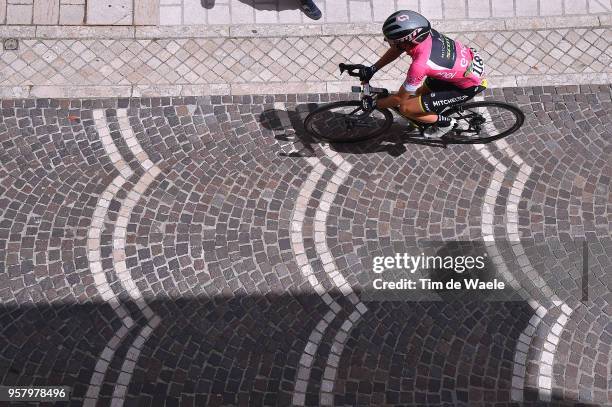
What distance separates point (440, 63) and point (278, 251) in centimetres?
299

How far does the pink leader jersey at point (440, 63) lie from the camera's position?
6.85m

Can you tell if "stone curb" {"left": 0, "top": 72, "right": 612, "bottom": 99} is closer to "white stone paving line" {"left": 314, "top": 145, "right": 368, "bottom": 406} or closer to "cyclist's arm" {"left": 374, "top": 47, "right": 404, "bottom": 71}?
"white stone paving line" {"left": 314, "top": 145, "right": 368, "bottom": 406}

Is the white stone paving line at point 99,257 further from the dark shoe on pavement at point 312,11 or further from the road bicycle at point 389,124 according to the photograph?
the dark shoe on pavement at point 312,11

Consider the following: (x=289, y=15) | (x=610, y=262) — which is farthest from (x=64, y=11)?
(x=610, y=262)

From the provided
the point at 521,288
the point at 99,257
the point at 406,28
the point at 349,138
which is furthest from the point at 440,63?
the point at 99,257

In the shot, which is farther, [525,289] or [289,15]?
[289,15]

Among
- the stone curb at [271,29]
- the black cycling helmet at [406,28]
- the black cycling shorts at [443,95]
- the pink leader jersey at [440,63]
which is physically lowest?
the black cycling shorts at [443,95]

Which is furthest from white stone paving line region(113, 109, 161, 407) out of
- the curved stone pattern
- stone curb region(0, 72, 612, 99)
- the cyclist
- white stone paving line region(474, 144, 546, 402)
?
white stone paving line region(474, 144, 546, 402)

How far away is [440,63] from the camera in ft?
22.7

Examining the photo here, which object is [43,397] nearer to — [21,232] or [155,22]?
[21,232]

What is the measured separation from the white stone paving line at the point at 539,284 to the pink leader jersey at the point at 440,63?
5.86 ft

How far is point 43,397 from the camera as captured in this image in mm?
6766

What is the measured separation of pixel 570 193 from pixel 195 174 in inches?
197

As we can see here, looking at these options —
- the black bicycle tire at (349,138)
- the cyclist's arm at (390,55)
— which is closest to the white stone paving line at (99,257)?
the black bicycle tire at (349,138)
